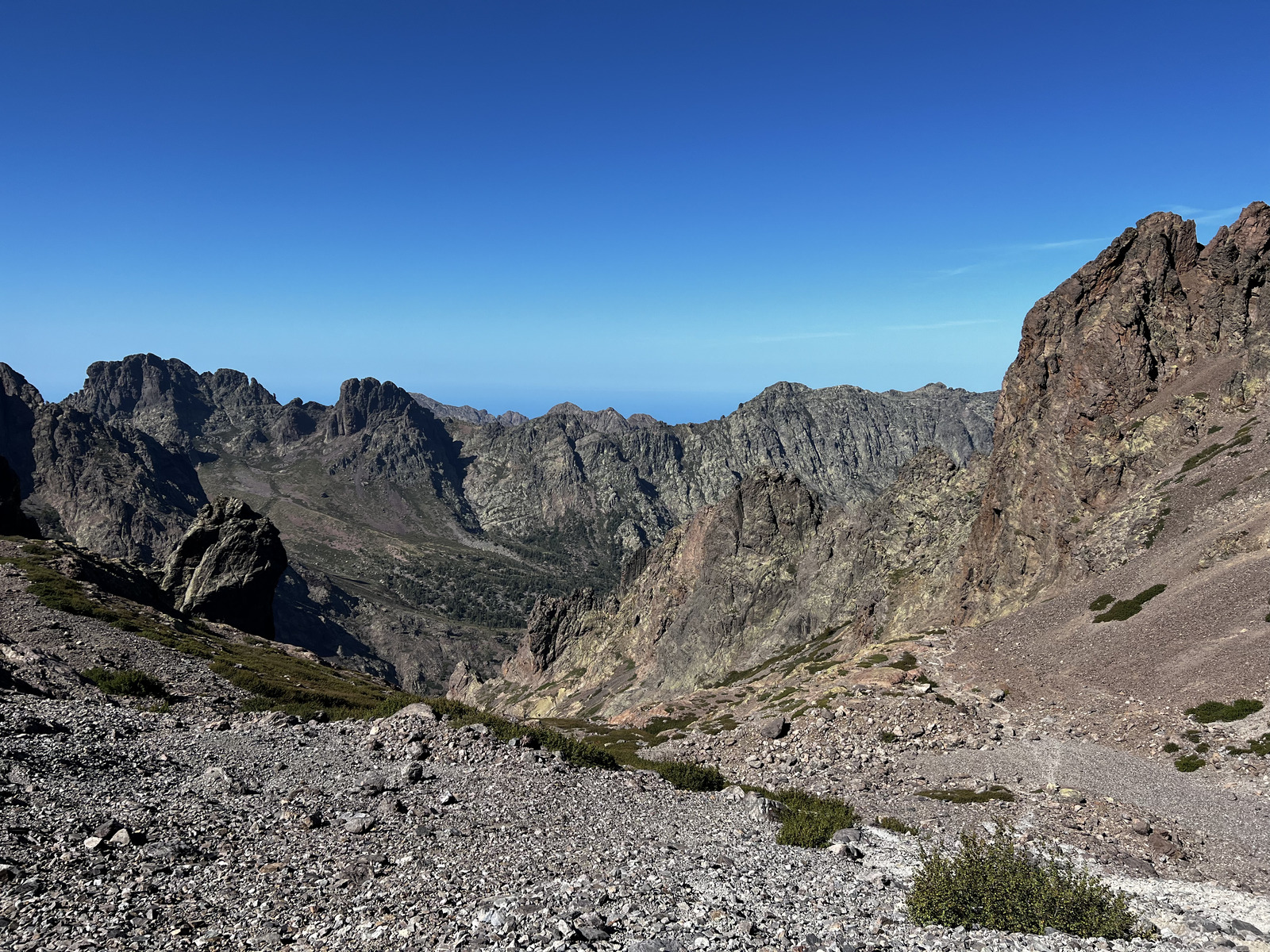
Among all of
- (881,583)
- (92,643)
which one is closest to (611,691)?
(881,583)

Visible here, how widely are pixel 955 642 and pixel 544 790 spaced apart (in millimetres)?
56252

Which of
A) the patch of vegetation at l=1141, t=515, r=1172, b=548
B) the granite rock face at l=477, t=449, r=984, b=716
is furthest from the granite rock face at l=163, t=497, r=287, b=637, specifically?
the patch of vegetation at l=1141, t=515, r=1172, b=548

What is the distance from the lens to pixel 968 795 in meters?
36.5

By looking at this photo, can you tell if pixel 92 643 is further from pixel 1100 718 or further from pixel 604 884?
pixel 1100 718

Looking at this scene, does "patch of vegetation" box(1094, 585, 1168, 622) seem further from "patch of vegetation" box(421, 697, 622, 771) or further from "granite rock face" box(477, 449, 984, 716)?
"patch of vegetation" box(421, 697, 622, 771)

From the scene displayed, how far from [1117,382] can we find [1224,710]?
56331 mm

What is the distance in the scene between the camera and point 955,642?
69562 mm

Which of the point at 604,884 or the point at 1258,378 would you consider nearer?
the point at 604,884

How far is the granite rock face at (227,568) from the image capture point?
393ft

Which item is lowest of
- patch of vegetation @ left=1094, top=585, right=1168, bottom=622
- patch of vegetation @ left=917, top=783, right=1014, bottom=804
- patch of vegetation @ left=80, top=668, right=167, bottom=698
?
patch of vegetation @ left=917, top=783, right=1014, bottom=804

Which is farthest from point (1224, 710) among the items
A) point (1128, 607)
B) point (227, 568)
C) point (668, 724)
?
point (227, 568)

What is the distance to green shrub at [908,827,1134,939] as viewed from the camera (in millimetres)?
18062

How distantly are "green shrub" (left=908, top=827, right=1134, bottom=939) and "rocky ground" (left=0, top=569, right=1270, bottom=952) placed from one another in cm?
71

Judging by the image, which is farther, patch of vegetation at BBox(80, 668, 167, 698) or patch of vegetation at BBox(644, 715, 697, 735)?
patch of vegetation at BBox(644, 715, 697, 735)
